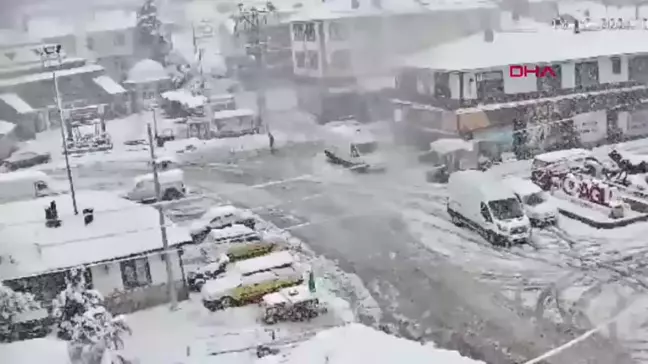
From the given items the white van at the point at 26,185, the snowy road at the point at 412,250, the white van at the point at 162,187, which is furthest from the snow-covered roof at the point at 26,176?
the white van at the point at 162,187

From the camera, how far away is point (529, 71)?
250cm

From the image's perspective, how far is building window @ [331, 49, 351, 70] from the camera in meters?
2.39

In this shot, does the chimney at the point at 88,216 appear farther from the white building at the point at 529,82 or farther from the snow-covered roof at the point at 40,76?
the white building at the point at 529,82

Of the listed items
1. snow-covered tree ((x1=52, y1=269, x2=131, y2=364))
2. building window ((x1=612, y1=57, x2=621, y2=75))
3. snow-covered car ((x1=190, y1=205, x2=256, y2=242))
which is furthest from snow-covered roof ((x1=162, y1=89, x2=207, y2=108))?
building window ((x1=612, y1=57, x2=621, y2=75))

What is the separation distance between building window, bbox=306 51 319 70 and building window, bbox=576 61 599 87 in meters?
0.89

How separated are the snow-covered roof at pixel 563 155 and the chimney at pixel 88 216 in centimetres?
145

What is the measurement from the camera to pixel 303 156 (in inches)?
94.4

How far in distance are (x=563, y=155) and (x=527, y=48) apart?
39 cm

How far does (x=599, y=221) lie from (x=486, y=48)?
70 cm

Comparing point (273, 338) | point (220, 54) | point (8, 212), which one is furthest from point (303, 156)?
point (8, 212)

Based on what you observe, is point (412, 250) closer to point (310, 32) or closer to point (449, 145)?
point (449, 145)

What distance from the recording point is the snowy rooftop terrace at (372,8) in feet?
7.73

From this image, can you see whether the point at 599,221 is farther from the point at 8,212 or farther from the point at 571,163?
the point at 8,212

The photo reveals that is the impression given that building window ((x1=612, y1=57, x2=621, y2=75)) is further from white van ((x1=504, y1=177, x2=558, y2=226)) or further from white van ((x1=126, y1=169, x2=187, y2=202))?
white van ((x1=126, y1=169, x2=187, y2=202))
